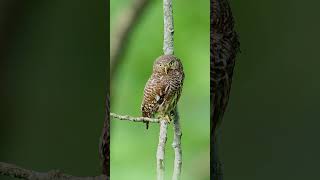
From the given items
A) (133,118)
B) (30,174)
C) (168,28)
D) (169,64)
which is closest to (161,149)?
(133,118)

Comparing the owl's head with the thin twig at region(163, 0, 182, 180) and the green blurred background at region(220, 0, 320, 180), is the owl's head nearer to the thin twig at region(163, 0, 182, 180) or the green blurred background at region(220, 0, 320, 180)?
the thin twig at region(163, 0, 182, 180)

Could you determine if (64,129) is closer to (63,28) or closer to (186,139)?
(63,28)

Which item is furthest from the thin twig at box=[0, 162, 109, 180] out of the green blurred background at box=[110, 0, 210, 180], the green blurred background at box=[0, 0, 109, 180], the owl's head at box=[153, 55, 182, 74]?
the owl's head at box=[153, 55, 182, 74]

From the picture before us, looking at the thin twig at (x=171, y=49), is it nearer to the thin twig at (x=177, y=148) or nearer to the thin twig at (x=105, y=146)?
the thin twig at (x=177, y=148)

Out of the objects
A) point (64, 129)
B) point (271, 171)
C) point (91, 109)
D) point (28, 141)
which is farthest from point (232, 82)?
point (28, 141)

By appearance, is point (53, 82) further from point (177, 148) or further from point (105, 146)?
point (177, 148)

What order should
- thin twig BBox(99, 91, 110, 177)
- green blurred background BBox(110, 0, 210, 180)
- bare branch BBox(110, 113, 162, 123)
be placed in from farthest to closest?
thin twig BBox(99, 91, 110, 177), bare branch BBox(110, 113, 162, 123), green blurred background BBox(110, 0, 210, 180)

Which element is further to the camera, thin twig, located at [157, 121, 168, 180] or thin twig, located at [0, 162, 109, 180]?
thin twig, located at [0, 162, 109, 180]
